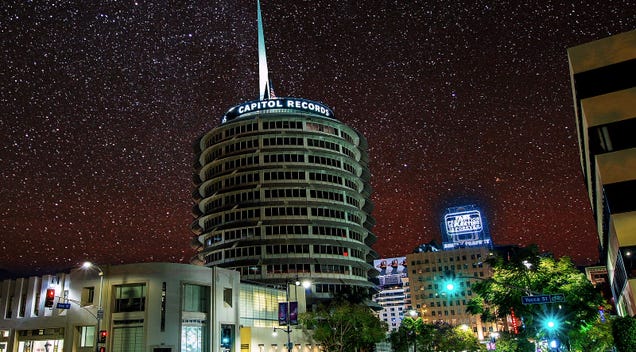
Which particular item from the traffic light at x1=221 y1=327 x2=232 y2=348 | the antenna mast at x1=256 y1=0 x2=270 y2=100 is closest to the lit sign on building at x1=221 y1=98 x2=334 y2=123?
the antenna mast at x1=256 y1=0 x2=270 y2=100

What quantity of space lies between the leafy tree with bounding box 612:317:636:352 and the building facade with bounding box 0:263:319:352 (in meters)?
33.1

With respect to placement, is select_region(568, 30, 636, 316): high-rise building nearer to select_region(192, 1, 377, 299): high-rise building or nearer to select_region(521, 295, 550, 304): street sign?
select_region(521, 295, 550, 304): street sign

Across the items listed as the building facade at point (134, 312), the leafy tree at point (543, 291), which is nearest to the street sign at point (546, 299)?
the leafy tree at point (543, 291)

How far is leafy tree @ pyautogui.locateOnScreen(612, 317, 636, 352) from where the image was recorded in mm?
31844

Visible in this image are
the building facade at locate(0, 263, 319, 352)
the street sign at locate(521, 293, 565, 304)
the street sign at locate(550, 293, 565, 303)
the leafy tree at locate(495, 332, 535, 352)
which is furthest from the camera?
the building facade at locate(0, 263, 319, 352)

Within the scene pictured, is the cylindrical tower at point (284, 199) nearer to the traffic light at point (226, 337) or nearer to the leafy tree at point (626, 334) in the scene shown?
the traffic light at point (226, 337)

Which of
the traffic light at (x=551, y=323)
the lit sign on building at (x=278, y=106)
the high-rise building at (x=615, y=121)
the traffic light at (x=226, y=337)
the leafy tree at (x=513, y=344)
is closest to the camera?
the traffic light at (x=551, y=323)

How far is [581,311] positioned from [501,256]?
8392 mm

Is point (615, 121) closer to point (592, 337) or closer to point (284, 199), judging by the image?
point (592, 337)

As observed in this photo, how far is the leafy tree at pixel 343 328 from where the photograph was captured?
69.8m

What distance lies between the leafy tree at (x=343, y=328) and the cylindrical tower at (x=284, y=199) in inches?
1256

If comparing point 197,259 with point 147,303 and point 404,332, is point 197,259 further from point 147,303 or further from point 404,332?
point 147,303

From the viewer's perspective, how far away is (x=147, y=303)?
58.2m

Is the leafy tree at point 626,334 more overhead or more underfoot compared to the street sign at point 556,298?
more underfoot
